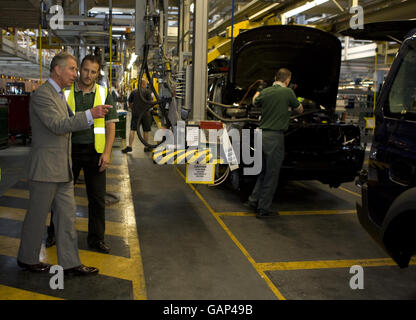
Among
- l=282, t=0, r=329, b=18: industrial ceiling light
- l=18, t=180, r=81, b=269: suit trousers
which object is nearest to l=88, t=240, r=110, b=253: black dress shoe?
l=18, t=180, r=81, b=269: suit trousers

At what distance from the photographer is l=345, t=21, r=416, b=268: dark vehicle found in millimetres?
2861

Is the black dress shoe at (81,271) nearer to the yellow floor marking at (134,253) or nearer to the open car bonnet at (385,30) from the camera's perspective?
the yellow floor marking at (134,253)

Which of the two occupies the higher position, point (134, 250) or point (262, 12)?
point (262, 12)

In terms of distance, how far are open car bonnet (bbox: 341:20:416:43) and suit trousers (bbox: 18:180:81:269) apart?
2943 millimetres

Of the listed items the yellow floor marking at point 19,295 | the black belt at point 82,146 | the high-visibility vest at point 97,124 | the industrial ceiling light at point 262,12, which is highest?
the industrial ceiling light at point 262,12

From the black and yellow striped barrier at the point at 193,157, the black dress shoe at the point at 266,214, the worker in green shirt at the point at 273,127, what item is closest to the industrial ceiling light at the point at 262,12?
the worker in green shirt at the point at 273,127

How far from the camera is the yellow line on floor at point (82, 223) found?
16.2 ft

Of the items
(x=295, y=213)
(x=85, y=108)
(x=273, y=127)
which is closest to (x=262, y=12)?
(x=273, y=127)

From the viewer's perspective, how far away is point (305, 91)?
7320 mm

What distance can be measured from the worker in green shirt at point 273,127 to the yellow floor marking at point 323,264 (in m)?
1.57

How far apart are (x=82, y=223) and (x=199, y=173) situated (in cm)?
160

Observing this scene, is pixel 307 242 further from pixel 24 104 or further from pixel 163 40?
pixel 24 104

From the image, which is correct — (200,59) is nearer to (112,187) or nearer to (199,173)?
(199,173)

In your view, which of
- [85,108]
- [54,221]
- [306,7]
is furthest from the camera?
[306,7]
